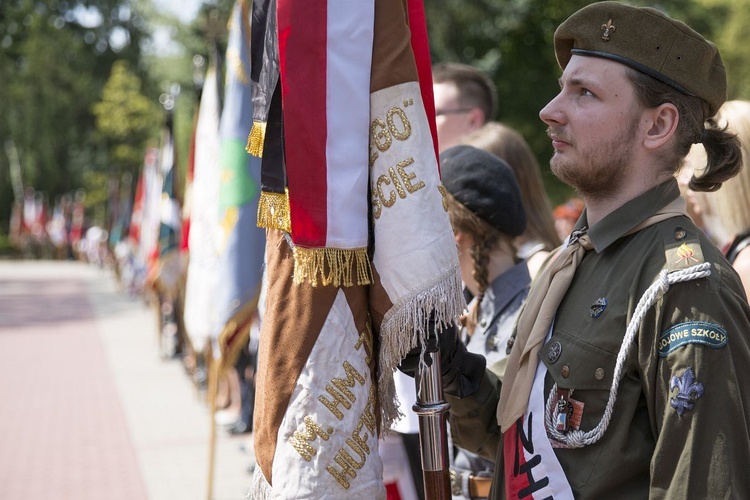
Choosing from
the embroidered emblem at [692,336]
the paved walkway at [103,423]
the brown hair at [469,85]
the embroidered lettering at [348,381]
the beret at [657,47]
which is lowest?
the paved walkway at [103,423]

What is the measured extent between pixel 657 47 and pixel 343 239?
0.82 meters

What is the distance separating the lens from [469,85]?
4.32 m


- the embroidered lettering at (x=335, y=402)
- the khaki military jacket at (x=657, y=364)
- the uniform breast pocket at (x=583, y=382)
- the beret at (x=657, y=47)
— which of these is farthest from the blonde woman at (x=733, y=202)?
the embroidered lettering at (x=335, y=402)

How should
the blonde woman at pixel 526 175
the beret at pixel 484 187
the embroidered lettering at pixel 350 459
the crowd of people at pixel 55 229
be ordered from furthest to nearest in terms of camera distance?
the crowd of people at pixel 55 229 < the blonde woman at pixel 526 175 < the beret at pixel 484 187 < the embroidered lettering at pixel 350 459

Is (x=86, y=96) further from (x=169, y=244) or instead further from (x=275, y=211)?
(x=275, y=211)

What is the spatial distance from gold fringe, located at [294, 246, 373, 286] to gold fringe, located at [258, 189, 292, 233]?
79 mm

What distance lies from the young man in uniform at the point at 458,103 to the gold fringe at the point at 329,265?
214 cm

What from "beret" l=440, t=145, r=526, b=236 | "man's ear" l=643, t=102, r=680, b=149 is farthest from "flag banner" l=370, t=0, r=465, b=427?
"beret" l=440, t=145, r=526, b=236

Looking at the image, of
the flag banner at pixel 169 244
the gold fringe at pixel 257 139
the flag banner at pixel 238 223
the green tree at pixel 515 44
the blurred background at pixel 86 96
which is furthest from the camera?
the blurred background at pixel 86 96

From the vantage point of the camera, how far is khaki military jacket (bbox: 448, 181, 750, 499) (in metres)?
1.61

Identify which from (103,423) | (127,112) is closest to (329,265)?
(103,423)

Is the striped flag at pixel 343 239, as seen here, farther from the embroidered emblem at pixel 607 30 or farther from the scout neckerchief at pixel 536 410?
the embroidered emblem at pixel 607 30

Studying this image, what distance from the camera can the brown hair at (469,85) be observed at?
14.1 feet

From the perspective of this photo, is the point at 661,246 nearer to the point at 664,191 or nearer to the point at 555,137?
the point at 664,191
